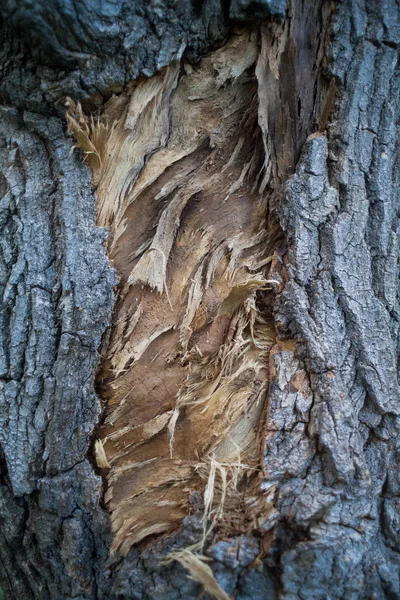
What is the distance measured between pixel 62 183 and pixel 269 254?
0.68m

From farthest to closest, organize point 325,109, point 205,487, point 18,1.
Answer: point 325,109
point 205,487
point 18,1

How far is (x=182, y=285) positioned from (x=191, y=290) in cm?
3

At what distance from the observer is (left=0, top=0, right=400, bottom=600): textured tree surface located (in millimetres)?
1202

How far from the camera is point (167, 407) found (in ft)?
4.35

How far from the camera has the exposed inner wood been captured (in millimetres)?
1287

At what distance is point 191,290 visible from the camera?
1370mm

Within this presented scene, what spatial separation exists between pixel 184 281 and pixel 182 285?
0.05ft

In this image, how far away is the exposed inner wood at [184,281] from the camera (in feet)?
4.22

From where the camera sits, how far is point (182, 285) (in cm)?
138

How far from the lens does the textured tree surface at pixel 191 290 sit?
47.3 inches

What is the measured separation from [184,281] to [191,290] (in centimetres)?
4

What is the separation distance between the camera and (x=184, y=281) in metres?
1.38

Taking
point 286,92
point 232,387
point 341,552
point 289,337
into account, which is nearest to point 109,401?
point 232,387

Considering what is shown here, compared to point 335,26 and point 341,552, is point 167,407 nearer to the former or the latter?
point 341,552
